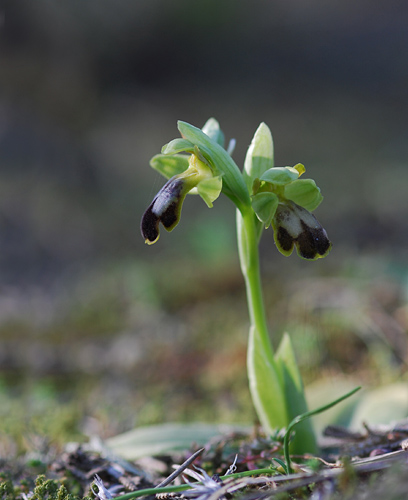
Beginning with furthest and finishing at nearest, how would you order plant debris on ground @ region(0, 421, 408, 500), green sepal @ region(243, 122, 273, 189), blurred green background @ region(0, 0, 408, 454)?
blurred green background @ region(0, 0, 408, 454) < green sepal @ region(243, 122, 273, 189) < plant debris on ground @ region(0, 421, 408, 500)

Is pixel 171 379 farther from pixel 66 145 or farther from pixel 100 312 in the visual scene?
pixel 66 145

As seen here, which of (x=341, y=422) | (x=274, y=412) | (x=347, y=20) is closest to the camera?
(x=274, y=412)

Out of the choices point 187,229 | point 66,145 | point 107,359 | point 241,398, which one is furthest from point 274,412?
point 66,145

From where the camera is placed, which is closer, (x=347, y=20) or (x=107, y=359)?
(x=107, y=359)

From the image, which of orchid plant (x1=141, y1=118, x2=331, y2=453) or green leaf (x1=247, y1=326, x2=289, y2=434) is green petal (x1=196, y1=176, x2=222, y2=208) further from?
green leaf (x1=247, y1=326, x2=289, y2=434)

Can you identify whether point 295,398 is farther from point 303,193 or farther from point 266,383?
point 303,193

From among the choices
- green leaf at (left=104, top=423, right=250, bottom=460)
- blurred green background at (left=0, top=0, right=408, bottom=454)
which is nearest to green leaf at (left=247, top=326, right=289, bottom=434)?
green leaf at (left=104, top=423, right=250, bottom=460)

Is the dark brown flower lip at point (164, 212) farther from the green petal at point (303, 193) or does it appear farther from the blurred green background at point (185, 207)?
the blurred green background at point (185, 207)
